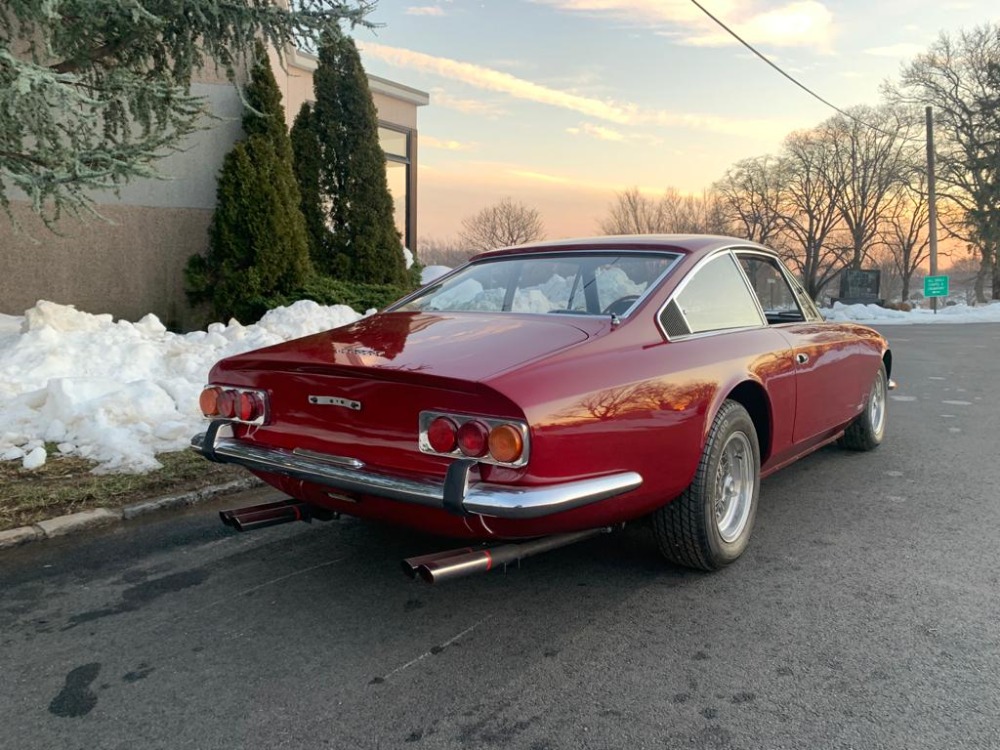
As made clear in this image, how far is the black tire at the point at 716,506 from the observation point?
3098 millimetres

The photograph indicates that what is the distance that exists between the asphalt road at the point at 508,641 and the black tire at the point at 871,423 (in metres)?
1.40

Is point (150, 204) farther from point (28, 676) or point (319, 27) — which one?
point (28, 676)

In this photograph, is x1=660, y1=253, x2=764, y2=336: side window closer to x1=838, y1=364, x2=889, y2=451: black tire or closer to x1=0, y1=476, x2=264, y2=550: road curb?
x1=838, y1=364, x2=889, y2=451: black tire

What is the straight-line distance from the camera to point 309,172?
12297 mm

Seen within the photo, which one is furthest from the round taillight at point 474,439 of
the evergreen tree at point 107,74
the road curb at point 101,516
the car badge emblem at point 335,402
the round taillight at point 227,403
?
the evergreen tree at point 107,74

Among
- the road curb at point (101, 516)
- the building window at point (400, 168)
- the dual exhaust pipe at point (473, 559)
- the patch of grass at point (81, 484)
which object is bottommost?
Result: the road curb at point (101, 516)

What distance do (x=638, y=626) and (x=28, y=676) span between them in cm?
222

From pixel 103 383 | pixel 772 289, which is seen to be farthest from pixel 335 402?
pixel 103 383

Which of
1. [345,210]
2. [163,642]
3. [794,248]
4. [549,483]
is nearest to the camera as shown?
[549,483]

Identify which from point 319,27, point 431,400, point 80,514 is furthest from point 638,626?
point 319,27

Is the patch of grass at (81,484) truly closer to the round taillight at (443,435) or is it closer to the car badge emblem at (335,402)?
the car badge emblem at (335,402)

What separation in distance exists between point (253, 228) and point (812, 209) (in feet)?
169

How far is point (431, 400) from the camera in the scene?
2.59 m

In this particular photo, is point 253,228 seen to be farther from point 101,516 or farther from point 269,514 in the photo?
point 269,514
